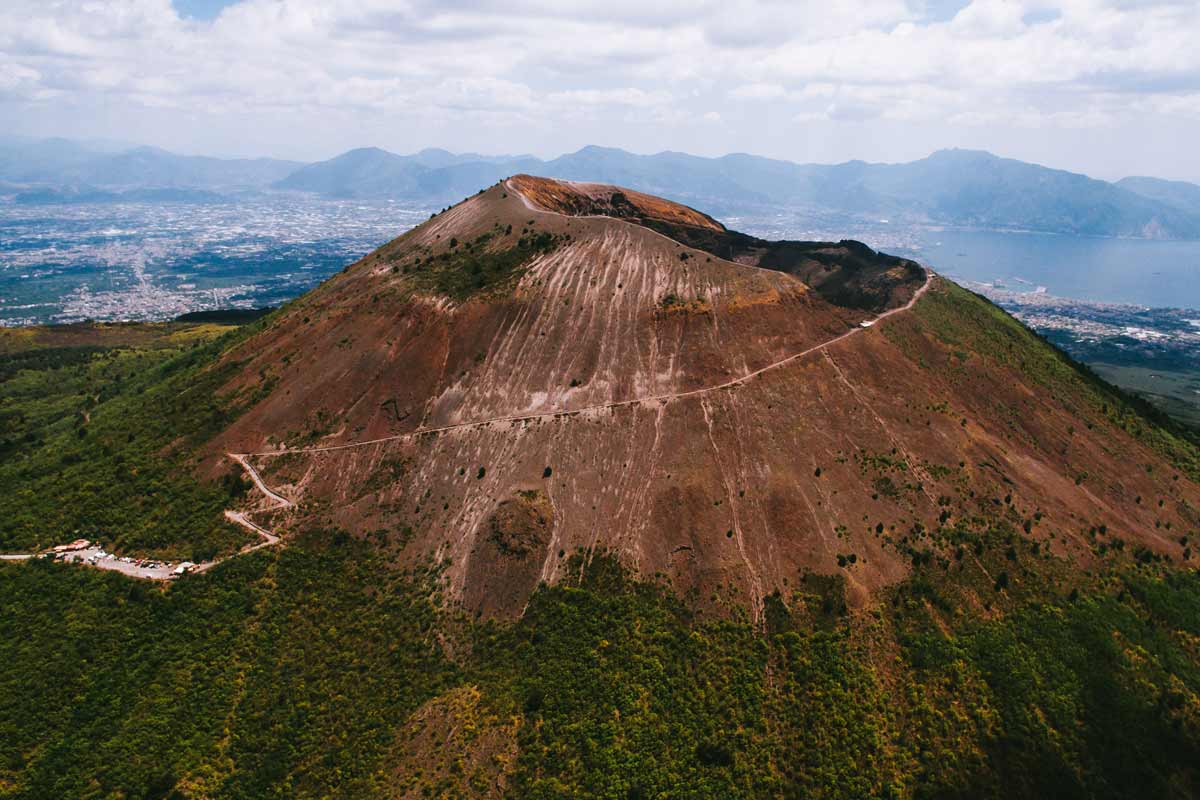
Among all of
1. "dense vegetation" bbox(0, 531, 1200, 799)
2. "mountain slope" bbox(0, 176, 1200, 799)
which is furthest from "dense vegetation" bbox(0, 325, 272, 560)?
"dense vegetation" bbox(0, 531, 1200, 799)

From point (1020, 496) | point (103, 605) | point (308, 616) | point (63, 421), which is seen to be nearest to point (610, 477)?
point (308, 616)

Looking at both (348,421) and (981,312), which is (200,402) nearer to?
(348,421)

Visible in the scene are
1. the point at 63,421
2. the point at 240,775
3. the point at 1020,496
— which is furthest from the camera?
the point at 63,421

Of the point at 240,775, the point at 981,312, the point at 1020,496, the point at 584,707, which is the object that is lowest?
the point at 240,775

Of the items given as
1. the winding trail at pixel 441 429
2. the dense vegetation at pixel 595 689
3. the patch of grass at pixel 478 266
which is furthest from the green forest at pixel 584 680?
the patch of grass at pixel 478 266

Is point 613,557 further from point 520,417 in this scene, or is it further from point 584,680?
point 520,417

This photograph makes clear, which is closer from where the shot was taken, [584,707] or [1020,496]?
[584,707]

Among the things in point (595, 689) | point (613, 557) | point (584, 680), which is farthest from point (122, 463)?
point (595, 689)
